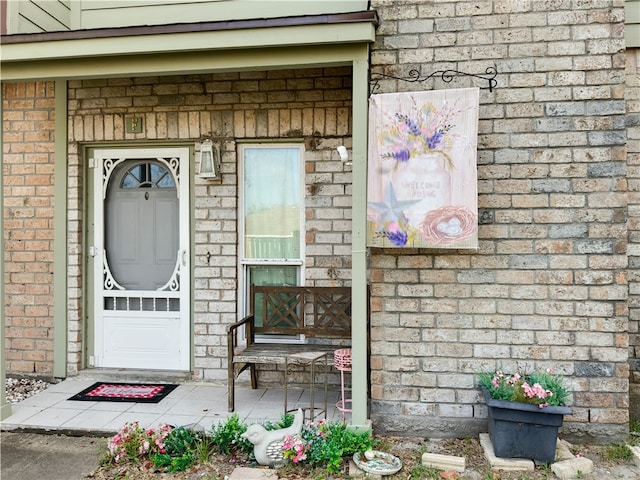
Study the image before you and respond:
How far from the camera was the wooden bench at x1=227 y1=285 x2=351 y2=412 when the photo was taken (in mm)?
4164

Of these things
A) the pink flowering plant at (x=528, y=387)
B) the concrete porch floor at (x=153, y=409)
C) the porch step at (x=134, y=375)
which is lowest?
the concrete porch floor at (x=153, y=409)

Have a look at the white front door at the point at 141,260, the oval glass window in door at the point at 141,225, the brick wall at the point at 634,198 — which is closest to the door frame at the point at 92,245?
the white front door at the point at 141,260

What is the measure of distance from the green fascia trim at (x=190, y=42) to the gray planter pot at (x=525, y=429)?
2559 millimetres

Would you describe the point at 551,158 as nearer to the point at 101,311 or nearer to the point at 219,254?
the point at 219,254

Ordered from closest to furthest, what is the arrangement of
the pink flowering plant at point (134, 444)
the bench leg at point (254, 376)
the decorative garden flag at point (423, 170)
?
the pink flowering plant at point (134, 444) → the decorative garden flag at point (423, 170) → the bench leg at point (254, 376)

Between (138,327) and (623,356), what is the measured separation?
160 inches

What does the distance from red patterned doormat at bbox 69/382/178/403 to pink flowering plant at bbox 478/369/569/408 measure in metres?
2.68

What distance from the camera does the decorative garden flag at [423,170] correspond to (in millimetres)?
3307

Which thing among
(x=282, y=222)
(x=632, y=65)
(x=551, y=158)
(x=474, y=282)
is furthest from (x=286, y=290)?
(x=632, y=65)

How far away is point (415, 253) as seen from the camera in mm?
3500

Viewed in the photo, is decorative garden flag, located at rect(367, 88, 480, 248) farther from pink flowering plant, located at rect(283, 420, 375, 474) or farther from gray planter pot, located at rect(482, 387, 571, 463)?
pink flowering plant, located at rect(283, 420, 375, 474)

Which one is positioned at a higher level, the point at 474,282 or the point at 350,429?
the point at 474,282

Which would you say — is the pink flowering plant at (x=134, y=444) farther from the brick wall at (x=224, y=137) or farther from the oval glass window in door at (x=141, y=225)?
the oval glass window in door at (x=141, y=225)

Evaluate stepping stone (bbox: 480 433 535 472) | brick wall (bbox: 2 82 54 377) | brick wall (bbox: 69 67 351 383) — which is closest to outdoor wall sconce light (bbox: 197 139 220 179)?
brick wall (bbox: 69 67 351 383)
